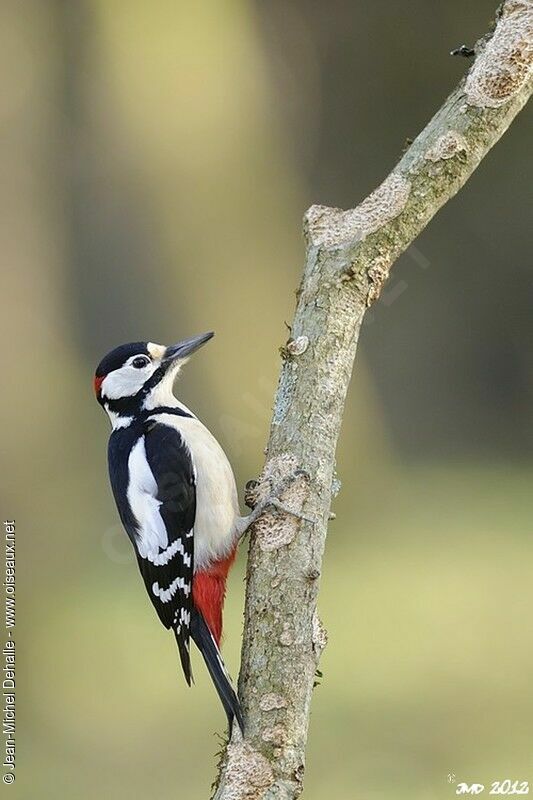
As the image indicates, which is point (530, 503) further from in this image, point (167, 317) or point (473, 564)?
point (167, 317)

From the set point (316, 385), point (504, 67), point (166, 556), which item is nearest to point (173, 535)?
point (166, 556)

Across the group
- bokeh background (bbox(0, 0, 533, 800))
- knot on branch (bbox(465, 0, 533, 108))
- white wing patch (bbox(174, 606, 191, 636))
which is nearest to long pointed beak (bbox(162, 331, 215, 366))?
white wing patch (bbox(174, 606, 191, 636))

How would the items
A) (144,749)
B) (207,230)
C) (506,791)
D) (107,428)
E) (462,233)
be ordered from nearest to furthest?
(506,791) < (144,749) < (107,428) < (207,230) < (462,233)

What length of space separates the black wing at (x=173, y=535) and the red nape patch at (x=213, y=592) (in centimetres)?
2

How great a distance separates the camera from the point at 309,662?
1085mm

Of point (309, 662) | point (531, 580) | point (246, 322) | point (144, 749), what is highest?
point (246, 322)

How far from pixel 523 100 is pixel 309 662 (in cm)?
70

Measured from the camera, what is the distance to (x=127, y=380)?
4.45ft

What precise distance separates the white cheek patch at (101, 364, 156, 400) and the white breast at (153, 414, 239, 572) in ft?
0.18

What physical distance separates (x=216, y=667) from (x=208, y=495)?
0.24 m

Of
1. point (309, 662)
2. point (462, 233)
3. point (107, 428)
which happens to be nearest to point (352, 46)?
point (462, 233)

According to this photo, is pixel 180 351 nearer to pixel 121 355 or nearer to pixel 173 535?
pixel 121 355

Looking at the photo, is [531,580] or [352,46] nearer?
[531,580]

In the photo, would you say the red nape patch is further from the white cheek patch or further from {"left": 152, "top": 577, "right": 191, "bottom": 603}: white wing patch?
the white cheek patch
